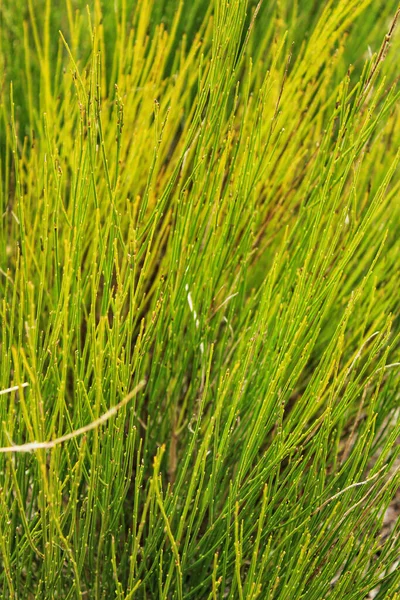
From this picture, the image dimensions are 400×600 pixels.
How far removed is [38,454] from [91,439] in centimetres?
25

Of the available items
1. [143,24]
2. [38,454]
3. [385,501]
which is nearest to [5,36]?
[143,24]

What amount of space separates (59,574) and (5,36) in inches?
59.2

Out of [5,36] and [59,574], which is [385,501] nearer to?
[59,574]

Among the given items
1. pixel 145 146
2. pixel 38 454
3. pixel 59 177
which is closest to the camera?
pixel 38 454

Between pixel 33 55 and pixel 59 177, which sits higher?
pixel 59 177

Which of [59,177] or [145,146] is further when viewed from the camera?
[145,146]

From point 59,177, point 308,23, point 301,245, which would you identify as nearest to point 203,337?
point 301,245

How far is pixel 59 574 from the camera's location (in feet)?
3.33

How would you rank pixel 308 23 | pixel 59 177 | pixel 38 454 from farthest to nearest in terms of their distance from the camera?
pixel 308 23, pixel 59 177, pixel 38 454

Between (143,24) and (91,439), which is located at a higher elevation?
(143,24)

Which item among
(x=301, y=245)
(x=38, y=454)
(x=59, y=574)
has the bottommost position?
(x=59, y=574)

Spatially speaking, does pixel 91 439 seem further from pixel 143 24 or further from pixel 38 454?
pixel 143 24

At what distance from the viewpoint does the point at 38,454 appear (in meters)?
0.83

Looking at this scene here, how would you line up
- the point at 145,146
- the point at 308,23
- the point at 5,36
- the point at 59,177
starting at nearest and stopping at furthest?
the point at 59,177, the point at 145,146, the point at 5,36, the point at 308,23
